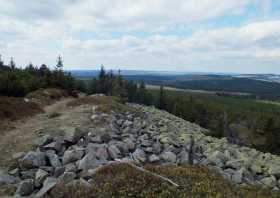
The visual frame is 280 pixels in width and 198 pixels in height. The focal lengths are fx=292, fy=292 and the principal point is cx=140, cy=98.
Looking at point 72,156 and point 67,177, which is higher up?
point 67,177

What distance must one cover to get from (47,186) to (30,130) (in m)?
11.0

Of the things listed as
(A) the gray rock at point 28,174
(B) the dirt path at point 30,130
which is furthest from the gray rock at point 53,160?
(B) the dirt path at point 30,130

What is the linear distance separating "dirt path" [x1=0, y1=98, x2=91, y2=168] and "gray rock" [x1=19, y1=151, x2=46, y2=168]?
0.94 m

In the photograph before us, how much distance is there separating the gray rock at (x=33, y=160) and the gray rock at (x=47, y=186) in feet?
9.21

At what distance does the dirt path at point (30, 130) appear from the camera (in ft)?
46.2

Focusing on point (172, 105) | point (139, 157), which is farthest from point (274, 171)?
point (172, 105)

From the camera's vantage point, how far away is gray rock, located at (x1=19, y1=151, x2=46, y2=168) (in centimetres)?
1132

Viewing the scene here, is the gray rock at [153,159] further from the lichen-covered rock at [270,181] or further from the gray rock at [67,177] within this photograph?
the lichen-covered rock at [270,181]

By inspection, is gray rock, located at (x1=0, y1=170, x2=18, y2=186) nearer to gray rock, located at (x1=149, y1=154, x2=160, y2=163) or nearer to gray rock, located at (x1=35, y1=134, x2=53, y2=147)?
gray rock, located at (x1=35, y1=134, x2=53, y2=147)

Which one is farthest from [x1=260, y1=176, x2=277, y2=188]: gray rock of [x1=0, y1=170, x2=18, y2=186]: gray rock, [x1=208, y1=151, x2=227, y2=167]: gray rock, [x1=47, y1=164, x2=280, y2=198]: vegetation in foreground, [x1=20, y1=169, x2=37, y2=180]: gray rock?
[x1=0, y1=170, x2=18, y2=186]: gray rock

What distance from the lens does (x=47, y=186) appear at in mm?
8281

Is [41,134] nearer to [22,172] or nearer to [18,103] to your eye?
[22,172]

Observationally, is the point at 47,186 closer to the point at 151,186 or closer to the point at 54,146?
the point at 151,186

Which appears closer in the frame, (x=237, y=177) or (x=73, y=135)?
(x=237, y=177)
